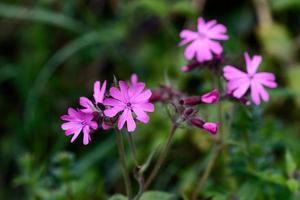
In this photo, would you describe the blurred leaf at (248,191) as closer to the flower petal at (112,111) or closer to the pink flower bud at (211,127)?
the pink flower bud at (211,127)

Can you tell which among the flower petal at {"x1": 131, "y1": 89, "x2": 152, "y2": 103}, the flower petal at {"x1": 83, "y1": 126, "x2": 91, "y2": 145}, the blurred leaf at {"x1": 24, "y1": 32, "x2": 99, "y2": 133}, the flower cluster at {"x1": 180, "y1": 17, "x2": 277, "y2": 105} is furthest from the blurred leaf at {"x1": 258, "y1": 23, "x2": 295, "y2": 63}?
the flower petal at {"x1": 83, "y1": 126, "x2": 91, "y2": 145}

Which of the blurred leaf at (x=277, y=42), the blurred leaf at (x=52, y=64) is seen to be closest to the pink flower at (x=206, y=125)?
the blurred leaf at (x=277, y=42)

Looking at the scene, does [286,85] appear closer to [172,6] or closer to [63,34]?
[172,6]

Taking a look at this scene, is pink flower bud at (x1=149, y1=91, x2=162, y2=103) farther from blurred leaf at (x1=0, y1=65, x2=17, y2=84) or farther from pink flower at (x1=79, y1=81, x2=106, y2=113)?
blurred leaf at (x1=0, y1=65, x2=17, y2=84)

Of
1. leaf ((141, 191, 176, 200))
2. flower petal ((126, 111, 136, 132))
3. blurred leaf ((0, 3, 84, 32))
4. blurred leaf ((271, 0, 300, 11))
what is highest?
blurred leaf ((0, 3, 84, 32))

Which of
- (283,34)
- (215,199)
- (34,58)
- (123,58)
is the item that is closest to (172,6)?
(123,58)

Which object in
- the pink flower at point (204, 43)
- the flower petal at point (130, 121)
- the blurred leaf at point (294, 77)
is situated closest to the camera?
the flower petal at point (130, 121)

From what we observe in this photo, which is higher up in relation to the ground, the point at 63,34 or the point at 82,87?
the point at 63,34
